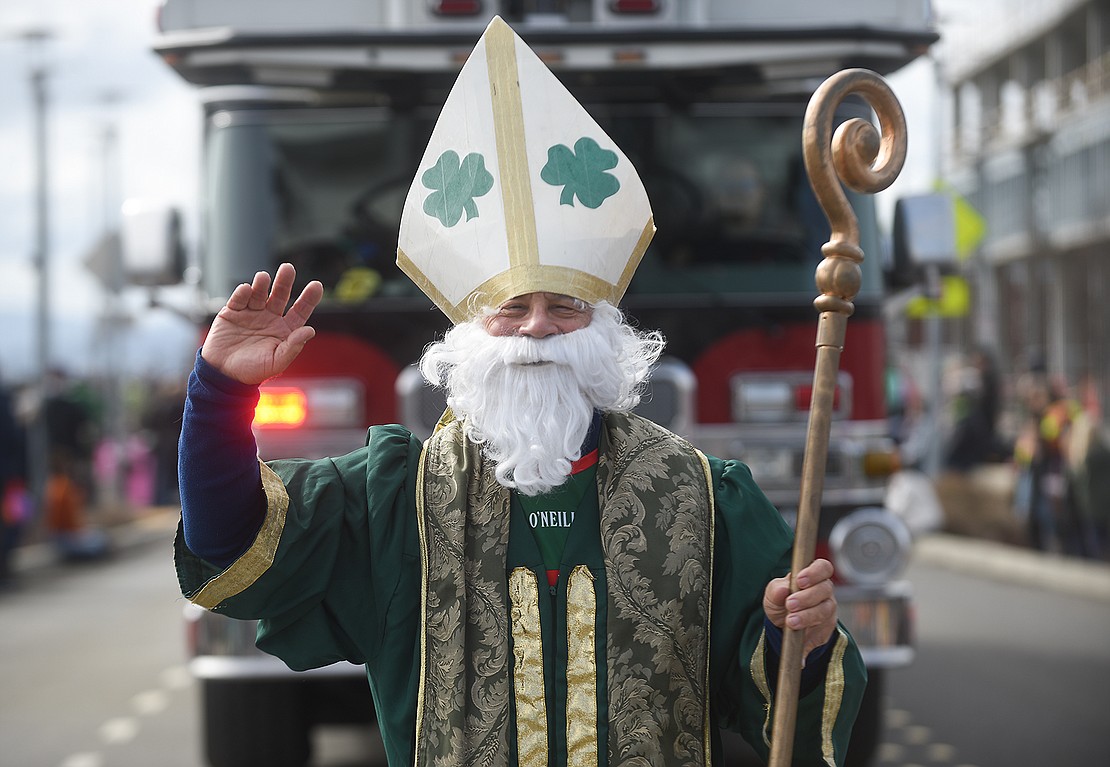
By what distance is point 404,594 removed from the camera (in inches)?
97.8

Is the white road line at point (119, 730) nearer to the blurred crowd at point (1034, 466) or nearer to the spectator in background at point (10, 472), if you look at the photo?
the spectator in background at point (10, 472)

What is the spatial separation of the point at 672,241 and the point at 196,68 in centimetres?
176

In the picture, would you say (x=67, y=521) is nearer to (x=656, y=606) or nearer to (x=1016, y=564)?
(x=1016, y=564)

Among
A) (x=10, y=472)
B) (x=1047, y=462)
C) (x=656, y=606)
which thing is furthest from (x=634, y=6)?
(x=10, y=472)

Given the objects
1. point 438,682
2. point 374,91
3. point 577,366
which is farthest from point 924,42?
point 438,682

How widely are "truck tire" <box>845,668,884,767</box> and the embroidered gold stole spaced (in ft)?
10.1

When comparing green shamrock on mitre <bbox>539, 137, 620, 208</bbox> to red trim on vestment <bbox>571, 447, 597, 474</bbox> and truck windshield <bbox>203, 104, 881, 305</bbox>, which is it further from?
truck windshield <bbox>203, 104, 881, 305</bbox>

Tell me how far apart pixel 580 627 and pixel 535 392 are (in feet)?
1.37

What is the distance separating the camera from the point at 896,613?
514cm

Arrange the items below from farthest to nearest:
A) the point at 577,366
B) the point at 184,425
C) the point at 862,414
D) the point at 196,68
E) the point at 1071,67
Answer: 1. the point at 1071,67
2. the point at 862,414
3. the point at 196,68
4. the point at 577,366
5. the point at 184,425

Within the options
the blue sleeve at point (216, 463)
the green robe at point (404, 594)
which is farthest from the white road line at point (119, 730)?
the blue sleeve at point (216, 463)

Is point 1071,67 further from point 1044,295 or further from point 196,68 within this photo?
point 196,68

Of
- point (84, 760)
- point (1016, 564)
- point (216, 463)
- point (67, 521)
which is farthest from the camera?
point (67, 521)

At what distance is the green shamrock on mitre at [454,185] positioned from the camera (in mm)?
2574
